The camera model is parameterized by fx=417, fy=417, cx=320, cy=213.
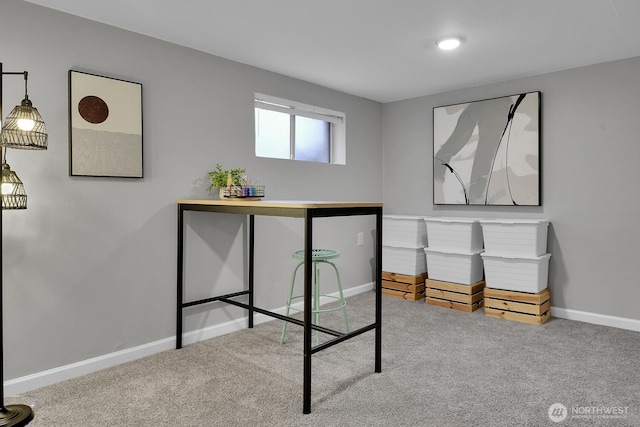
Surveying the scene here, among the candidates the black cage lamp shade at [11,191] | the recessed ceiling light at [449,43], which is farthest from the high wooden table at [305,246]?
the recessed ceiling light at [449,43]

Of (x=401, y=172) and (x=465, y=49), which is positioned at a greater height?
(x=465, y=49)

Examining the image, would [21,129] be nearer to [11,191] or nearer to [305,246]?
[11,191]

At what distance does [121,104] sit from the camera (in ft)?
8.61

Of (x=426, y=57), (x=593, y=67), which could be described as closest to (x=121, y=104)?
(x=426, y=57)

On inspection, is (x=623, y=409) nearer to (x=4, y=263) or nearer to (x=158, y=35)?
(x=4, y=263)

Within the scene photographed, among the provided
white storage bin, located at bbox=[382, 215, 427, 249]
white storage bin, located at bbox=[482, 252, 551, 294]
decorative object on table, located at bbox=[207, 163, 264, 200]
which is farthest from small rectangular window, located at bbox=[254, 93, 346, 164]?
white storage bin, located at bbox=[482, 252, 551, 294]

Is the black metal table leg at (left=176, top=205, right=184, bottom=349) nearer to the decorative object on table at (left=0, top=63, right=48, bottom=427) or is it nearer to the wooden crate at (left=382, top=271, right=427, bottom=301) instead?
the decorative object on table at (left=0, top=63, right=48, bottom=427)

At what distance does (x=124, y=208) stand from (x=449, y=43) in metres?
2.45

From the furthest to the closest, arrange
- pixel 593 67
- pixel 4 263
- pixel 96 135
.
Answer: pixel 593 67 → pixel 96 135 → pixel 4 263

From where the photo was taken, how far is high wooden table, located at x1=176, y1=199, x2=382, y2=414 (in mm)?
2006

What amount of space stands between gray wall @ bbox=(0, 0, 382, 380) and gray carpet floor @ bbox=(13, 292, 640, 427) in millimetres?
300

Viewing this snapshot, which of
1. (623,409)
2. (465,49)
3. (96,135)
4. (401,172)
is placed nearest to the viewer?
(623,409)

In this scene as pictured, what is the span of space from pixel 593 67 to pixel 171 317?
3.84 meters

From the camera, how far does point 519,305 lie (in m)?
3.48
